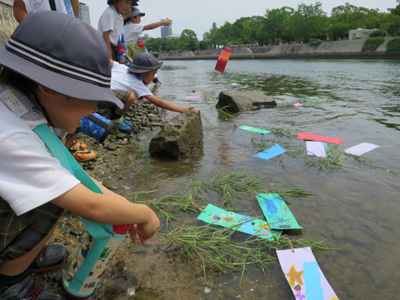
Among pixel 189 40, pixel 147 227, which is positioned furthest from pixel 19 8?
pixel 189 40

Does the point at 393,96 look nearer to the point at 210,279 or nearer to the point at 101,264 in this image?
the point at 210,279

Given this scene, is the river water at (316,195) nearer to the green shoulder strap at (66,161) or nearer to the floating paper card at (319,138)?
the floating paper card at (319,138)

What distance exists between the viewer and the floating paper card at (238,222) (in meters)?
1.90

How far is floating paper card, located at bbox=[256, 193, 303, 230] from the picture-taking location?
1.96 metres

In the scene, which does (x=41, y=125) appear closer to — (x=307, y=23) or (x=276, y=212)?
(x=276, y=212)

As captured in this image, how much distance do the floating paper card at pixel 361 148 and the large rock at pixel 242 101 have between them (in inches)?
101

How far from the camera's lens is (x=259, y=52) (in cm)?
5550

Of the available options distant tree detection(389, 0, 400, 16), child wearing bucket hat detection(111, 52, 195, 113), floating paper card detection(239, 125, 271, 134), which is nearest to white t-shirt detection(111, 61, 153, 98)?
child wearing bucket hat detection(111, 52, 195, 113)

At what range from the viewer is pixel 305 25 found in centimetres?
5444

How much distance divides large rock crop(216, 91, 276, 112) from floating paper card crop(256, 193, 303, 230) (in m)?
3.41

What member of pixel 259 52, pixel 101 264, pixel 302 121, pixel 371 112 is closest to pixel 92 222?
pixel 101 264

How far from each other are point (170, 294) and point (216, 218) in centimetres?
70

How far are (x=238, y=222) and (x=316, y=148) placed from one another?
1.89 metres

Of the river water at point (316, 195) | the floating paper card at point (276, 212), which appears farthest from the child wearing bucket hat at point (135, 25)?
the floating paper card at point (276, 212)
